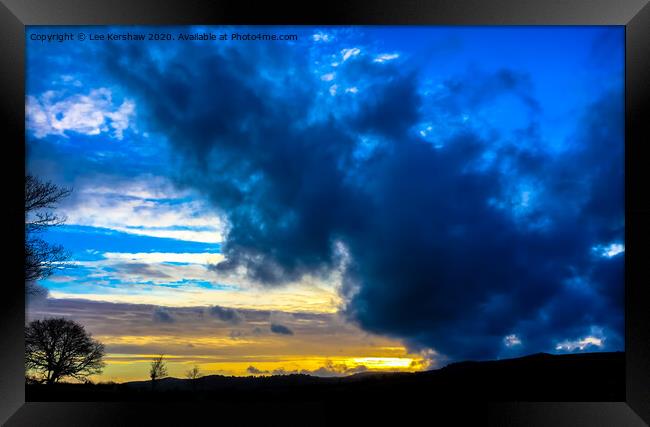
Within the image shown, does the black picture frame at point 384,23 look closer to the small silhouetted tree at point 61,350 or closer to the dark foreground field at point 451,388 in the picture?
the dark foreground field at point 451,388

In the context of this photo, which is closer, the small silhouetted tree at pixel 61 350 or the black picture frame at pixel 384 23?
the black picture frame at pixel 384 23

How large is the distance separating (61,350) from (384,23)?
634 centimetres

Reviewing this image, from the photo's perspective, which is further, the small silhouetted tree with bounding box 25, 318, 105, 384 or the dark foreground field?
the small silhouetted tree with bounding box 25, 318, 105, 384

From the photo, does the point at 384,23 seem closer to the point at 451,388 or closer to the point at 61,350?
the point at 451,388

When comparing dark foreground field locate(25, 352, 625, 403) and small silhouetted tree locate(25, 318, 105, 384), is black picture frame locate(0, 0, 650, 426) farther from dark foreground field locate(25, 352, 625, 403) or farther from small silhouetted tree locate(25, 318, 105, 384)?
small silhouetted tree locate(25, 318, 105, 384)

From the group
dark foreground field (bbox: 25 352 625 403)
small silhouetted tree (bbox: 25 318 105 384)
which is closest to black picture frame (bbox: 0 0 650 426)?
dark foreground field (bbox: 25 352 625 403)

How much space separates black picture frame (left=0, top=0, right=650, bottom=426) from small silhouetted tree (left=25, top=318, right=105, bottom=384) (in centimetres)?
225

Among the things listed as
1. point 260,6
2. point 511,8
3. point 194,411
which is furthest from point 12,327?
point 511,8

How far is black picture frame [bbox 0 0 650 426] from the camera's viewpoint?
13.6 feet

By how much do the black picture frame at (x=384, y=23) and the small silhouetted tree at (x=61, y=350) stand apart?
225 centimetres

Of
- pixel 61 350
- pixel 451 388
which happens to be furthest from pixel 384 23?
pixel 61 350

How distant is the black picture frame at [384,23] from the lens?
163 inches

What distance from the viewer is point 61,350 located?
23.6 ft

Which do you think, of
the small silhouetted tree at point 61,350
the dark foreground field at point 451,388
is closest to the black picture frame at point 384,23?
the dark foreground field at point 451,388
